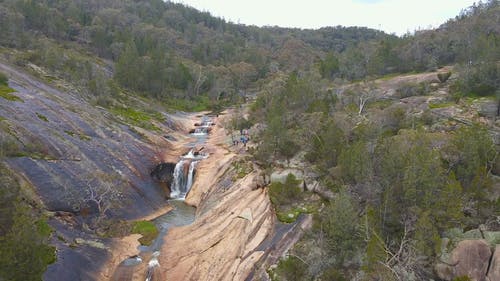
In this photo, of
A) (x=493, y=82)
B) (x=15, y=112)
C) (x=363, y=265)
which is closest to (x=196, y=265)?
(x=363, y=265)

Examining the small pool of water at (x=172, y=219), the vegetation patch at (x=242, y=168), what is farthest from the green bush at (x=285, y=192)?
the small pool of water at (x=172, y=219)

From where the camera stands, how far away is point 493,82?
5338 centimetres

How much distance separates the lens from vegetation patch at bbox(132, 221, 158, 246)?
3722 centimetres

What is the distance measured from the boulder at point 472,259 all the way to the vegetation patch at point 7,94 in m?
51.3

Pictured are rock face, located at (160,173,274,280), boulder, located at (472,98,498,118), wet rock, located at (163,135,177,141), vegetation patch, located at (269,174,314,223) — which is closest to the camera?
rock face, located at (160,173,274,280)

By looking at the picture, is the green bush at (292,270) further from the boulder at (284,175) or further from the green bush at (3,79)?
the green bush at (3,79)

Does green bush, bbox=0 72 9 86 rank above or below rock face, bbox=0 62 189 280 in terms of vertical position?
above

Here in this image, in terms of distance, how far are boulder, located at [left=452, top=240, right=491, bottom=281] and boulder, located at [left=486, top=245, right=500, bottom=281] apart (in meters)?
0.24

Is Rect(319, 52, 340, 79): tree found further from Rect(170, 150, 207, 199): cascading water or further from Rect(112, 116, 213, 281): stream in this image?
Rect(170, 150, 207, 199): cascading water

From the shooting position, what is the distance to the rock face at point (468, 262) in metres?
19.9

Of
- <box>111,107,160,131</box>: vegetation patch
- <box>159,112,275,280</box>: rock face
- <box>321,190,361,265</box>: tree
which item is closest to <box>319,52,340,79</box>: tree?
<box>111,107,160,131</box>: vegetation patch

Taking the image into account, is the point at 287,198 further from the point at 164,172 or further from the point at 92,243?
the point at 164,172

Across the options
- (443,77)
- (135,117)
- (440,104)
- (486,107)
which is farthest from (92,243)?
(443,77)

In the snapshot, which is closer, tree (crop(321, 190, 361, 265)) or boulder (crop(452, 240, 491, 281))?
boulder (crop(452, 240, 491, 281))
